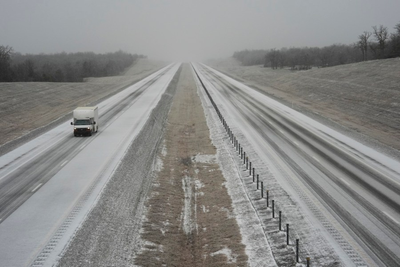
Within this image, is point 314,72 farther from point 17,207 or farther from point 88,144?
point 17,207

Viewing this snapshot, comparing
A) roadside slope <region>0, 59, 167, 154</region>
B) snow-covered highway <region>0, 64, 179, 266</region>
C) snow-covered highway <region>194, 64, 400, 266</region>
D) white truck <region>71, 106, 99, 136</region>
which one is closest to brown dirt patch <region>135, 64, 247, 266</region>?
snow-covered highway <region>0, 64, 179, 266</region>

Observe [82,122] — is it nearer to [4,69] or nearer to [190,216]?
[190,216]

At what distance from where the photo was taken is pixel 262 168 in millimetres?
24469

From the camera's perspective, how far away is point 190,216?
19.3 m

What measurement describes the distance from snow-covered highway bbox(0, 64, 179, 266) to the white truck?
0.95 m

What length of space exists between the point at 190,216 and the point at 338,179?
9.36m

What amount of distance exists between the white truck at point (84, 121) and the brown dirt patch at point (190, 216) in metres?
7.65

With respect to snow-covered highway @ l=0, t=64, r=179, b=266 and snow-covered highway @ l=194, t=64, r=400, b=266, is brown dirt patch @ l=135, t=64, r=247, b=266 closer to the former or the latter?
snow-covered highway @ l=0, t=64, r=179, b=266

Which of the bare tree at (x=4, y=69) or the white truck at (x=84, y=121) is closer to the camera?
the white truck at (x=84, y=121)

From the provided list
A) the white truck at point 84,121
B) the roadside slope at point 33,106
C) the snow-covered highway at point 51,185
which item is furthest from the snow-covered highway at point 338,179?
the roadside slope at point 33,106

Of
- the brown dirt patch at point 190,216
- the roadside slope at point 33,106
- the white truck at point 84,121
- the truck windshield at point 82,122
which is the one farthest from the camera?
the roadside slope at point 33,106

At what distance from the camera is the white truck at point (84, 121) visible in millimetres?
34125

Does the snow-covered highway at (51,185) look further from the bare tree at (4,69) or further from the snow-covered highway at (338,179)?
the bare tree at (4,69)

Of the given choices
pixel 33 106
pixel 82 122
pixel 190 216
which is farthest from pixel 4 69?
pixel 190 216
